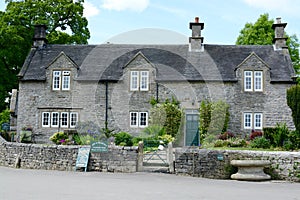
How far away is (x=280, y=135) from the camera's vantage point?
18.5 m

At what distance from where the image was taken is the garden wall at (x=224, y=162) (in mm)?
13742

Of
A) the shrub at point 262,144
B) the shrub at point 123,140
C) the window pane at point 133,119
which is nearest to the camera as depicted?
the shrub at point 262,144

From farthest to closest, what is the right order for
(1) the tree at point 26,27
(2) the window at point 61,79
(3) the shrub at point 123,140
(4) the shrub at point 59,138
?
(1) the tree at point 26,27 → (2) the window at point 61,79 → (3) the shrub at point 123,140 → (4) the shrub at point 59,138

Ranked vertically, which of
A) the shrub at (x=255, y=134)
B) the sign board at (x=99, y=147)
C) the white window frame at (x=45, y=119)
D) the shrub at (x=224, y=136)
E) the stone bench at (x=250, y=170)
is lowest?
the stone bench at (x=250, y=170)

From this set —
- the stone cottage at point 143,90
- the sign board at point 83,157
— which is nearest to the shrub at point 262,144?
the stone cottage at point 143,90

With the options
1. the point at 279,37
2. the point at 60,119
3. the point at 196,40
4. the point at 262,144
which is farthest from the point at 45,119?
the point at 279,37

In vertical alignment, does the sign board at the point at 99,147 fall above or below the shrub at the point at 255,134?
below

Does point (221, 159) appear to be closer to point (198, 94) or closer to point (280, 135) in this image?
point (280, 135)

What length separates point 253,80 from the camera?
26.0 meters

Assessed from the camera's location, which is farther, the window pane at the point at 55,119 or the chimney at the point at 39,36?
the chimney at the point at 39,36

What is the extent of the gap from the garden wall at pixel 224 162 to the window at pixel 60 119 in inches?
522

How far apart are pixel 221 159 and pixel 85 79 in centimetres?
1495

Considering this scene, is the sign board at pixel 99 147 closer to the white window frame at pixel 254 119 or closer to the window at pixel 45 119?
the window at pixel 45 119

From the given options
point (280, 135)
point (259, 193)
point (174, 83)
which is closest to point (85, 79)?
point (174, 83)
